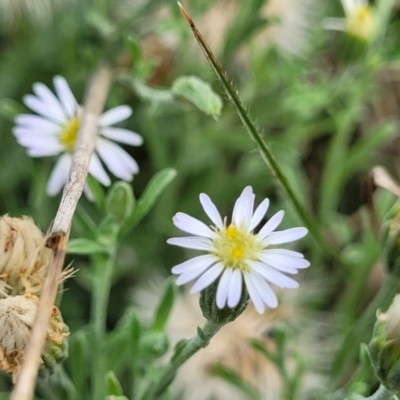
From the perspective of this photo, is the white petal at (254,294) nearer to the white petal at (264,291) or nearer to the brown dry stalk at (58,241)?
the white petal at (264,291)

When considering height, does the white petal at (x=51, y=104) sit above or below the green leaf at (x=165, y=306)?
above

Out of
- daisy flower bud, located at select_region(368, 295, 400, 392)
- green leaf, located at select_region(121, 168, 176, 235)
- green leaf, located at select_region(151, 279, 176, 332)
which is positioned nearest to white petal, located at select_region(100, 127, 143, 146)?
green leaf, located at select_region(121, 168, 176, 235)

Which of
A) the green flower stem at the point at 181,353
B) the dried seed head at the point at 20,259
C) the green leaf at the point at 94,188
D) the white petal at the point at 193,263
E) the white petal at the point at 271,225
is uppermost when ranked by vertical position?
the green leaf at the point at 94,188

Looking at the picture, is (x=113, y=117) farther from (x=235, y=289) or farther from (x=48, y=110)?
(x=235, y=289)

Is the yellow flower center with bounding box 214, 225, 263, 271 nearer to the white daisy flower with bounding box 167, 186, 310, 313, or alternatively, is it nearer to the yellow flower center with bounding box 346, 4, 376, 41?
the white daisy flower with bounding box 167, 186, 310, 313

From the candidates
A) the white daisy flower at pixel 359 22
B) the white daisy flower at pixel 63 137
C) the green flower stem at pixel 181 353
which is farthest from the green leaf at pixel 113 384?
the white daisy flower at pixel 359 22
